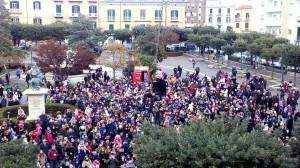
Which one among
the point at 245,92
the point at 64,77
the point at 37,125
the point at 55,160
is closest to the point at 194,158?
the point at 55,160

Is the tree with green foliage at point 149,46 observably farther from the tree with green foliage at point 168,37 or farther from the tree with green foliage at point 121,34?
the tree with green foliage at point 121,34

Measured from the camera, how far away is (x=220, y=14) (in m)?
86.7

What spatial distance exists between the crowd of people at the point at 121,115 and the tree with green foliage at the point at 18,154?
1.57 meters

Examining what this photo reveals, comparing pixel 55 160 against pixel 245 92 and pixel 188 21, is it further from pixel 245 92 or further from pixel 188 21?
pixel 188 21

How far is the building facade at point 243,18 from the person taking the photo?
7750 centimetres

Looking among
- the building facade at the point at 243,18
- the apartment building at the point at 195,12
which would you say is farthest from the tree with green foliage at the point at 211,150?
the apartment building at the point at 195,12

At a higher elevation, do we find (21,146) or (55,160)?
(21,146)

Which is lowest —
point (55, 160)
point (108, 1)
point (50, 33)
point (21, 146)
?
point (55, 160)

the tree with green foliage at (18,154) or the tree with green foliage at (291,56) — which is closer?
the tree with green foliage at (18,154)

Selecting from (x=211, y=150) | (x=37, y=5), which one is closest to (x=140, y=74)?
(x=211, y=150)

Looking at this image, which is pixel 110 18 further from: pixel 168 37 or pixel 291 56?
pixel 291 56

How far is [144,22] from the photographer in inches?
2800

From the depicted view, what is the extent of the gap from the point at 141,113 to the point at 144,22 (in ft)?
169

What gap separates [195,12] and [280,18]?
37858 millimetres
